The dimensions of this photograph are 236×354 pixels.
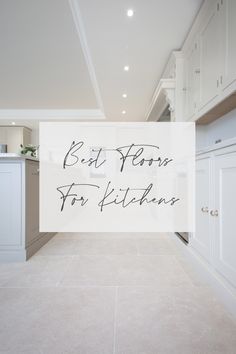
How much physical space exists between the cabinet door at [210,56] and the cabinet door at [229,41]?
0.37 ft

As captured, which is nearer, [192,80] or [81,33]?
[192,80]

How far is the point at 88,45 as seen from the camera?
2.99m

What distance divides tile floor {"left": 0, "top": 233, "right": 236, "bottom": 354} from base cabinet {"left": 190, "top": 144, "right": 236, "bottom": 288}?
0.24 meters

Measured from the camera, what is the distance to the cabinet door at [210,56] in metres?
1.94

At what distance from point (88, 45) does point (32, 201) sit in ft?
6.46

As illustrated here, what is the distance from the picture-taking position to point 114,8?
2.30m

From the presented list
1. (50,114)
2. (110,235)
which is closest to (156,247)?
(110,235)

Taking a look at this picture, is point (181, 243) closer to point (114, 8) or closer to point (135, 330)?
point (135, 330)

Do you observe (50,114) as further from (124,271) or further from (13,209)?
(124,271)

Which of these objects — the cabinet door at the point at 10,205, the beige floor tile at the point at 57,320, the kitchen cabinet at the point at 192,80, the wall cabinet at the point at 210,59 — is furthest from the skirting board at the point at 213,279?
the cabinet door at the point at 10,205

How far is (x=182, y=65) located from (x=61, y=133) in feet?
14.8

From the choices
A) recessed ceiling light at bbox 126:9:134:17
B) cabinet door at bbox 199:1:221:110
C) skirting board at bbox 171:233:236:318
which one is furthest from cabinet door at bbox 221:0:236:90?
skirting board at bbox 171:233:236:318

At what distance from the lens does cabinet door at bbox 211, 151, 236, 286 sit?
54.7 inches

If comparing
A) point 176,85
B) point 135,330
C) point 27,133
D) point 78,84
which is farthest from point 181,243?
point 27,133
